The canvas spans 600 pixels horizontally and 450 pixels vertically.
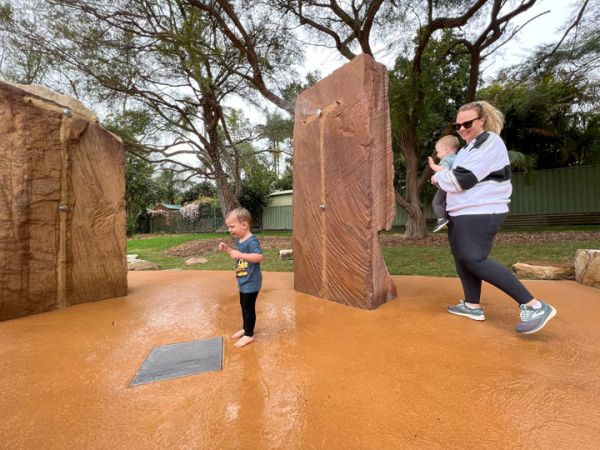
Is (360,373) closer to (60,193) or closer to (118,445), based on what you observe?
(118,445)

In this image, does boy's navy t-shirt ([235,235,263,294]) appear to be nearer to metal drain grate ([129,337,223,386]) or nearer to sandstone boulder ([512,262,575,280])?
metal drain grate ([129,337,223,386])

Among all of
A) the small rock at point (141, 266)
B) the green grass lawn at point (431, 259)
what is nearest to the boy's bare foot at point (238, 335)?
the green grass lawn at point (431, 259)

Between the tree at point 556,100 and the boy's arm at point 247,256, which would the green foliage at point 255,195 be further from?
the boy's arm at point 247,256

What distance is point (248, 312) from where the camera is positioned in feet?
6.65

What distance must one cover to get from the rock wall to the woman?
3.27m

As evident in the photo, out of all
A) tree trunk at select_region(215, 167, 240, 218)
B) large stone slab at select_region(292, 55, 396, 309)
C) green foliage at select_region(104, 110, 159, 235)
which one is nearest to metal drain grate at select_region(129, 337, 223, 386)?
large stone slab at select_region(292, 55, 396, 309)

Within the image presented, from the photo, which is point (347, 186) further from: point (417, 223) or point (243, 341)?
point (417, 223)

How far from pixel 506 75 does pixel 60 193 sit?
432 inches

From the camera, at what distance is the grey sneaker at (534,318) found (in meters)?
1.86

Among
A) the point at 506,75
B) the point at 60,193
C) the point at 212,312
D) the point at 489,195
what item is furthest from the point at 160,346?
the point at 506,75

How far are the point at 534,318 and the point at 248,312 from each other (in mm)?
1807

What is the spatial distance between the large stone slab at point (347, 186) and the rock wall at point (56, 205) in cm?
209

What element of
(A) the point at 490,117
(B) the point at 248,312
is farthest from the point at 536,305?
(B) the point at 248,312

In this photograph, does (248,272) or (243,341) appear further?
(248,272)
